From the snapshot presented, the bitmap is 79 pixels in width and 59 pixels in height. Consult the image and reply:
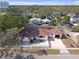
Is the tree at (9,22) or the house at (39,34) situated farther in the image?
the house at (39,34)

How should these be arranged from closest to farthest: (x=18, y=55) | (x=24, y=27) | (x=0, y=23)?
(x=18, y=55) < (x=0, y=23) < (x=24, y=27)

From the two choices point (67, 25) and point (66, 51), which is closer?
point (66, 51)

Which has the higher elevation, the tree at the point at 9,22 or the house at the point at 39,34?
the tree at the point at 9,22

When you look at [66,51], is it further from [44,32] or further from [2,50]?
[44,32]

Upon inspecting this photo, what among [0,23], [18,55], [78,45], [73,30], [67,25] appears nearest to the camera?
[18,55]

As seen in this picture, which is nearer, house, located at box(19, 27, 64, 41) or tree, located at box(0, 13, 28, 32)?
tree, located at box(0, 13, 28, 32)

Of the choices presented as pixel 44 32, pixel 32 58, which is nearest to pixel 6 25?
pixel 44 32

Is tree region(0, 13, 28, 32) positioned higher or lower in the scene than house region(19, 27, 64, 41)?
higher

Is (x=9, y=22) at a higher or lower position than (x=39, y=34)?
higher

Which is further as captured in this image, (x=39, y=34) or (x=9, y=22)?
(x=39, y=34)

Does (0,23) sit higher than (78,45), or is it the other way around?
(0,23)
